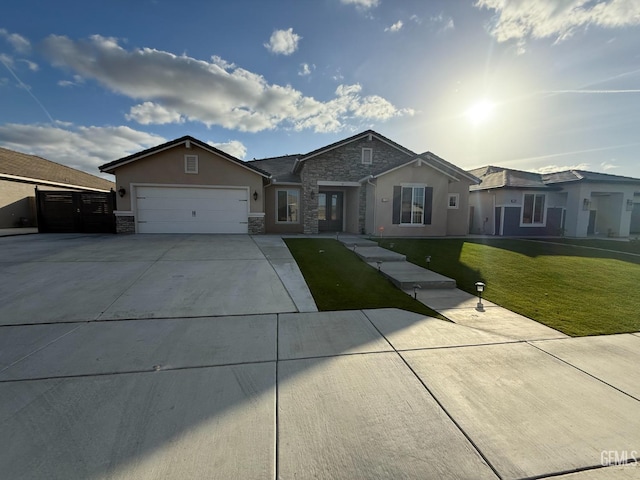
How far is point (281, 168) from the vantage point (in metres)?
18.6

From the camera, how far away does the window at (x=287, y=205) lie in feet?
50.4

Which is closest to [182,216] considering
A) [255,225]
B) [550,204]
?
[255,225]

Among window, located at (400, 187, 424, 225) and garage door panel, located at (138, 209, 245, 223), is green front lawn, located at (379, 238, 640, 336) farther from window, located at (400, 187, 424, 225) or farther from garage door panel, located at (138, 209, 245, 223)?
garage door panel, located at (138, 209, 245, 223)

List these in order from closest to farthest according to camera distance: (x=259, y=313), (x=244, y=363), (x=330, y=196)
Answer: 1. (x=244, y=363)
2. (x=259, y=313)
3. (x=330, y=196)

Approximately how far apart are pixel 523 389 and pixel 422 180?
13080mm

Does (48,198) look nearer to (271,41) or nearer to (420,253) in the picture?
(271,41)

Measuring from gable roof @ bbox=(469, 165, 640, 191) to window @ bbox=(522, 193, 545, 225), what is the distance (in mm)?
639

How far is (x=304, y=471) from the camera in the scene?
171cm

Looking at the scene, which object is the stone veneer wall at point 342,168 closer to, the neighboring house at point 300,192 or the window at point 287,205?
the neighboring house at point 300,192

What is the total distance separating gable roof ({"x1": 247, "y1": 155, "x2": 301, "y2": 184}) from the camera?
15.3m

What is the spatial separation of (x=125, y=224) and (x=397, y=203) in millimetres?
13364

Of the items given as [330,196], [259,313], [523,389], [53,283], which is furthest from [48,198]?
[523,389]

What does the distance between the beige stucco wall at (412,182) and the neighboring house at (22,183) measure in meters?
20.1

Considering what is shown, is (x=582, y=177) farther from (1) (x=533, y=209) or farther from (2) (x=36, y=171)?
(2) (x=36, y=171)
